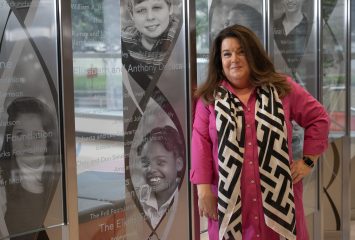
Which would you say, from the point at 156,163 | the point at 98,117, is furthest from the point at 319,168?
the point at 98,117

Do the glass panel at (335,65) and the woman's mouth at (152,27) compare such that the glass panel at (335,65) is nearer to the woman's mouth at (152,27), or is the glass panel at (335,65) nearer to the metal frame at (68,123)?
the woman's mouth at (152,27)

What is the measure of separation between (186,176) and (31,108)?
3.39 feet

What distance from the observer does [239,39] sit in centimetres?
253

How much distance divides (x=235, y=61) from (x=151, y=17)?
18.2 inches

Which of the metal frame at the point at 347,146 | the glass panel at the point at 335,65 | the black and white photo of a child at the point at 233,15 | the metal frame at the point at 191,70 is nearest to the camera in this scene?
the metal frame at the point at 191,70

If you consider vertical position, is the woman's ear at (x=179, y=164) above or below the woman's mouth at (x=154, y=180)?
above

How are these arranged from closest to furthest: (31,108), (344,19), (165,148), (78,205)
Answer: (31,108) → (78,205) → (165,148) → (344,19)

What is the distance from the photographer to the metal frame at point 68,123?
7.23ft

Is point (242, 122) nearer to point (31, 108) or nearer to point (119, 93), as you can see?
point (119, 93)

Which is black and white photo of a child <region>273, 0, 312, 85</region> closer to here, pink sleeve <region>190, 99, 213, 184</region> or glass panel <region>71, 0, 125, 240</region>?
pink sleeve <region>190, 99, 213, 184</region>

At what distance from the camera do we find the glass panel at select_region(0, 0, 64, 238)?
6.81 feet

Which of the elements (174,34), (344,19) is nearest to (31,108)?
(174,34)

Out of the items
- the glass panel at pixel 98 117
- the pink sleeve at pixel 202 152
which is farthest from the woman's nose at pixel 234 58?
the glass panel at pixel 98 117

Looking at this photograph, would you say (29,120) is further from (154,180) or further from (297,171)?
(297,171)
